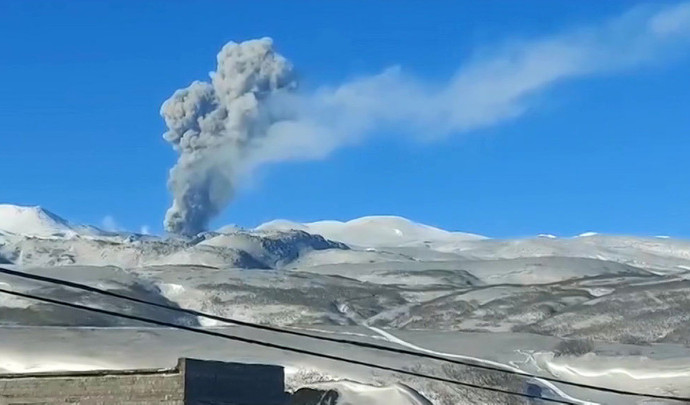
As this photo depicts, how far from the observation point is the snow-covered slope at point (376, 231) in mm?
133000

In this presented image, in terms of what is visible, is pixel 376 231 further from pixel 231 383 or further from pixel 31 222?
pixel 231 383

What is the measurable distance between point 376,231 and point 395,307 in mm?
77748

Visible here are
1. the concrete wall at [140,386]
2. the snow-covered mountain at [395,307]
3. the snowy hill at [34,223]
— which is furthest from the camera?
the snowy hill at [34,223]

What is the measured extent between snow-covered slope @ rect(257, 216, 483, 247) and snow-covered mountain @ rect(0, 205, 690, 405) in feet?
102

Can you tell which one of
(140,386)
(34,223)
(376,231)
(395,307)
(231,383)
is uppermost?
(34,223)

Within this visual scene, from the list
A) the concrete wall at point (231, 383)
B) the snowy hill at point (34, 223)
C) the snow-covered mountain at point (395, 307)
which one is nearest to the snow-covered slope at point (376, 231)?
the snowy hill at point (34, 223)

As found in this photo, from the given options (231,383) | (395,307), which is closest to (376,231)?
(395,307)

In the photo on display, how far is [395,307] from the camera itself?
60.7 meters

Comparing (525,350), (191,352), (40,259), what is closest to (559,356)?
(525,350)

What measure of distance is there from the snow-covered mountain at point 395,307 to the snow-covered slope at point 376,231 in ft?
102

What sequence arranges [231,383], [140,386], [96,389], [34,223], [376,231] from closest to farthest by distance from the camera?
1. [140,386]
2. [96,389]
3. [231,383]
4. [376,231]
5. [34,223]

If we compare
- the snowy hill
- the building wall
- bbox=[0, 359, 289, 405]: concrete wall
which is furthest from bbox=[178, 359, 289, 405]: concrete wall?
the snowy hill

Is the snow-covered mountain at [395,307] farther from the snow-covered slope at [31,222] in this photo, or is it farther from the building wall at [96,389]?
the snow-covered slope at [31,222]

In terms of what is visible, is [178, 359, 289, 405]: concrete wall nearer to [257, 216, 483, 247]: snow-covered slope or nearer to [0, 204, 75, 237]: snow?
[257, 216, 483, 247]: snow-covered slope
